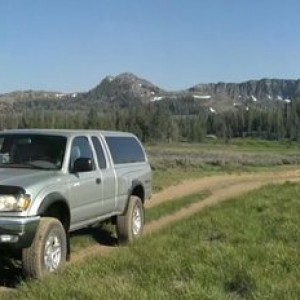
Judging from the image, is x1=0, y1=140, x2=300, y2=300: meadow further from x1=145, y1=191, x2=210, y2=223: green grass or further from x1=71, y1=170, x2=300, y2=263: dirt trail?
x1=145, y1=191, x2=210, y2=223: green grass

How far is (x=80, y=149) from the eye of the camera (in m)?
10.6

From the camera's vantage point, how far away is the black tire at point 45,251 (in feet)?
27.8

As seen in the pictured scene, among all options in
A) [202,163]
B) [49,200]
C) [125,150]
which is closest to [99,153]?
[125,150]

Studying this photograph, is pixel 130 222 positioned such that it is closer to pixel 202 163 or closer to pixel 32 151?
pixel 32 151

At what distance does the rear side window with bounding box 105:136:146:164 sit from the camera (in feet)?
39.3

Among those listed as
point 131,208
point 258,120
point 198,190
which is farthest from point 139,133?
point 131,208

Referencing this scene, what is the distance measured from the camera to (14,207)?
8.35 meters

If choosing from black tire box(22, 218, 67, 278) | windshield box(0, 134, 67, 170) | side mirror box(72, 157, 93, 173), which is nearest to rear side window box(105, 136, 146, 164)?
windshield box(0, 134, 67, 170)

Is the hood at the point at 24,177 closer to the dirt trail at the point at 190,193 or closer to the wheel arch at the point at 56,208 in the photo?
the wheel arch at the point at 56,208

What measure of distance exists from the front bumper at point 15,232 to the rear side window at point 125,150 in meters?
3.63

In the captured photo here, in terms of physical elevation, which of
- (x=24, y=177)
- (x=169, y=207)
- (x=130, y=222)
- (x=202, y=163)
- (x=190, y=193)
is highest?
(x=24, y=177)

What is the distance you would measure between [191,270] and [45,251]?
1826 millimetres

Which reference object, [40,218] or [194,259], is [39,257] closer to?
[40,218]

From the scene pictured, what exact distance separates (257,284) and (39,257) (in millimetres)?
2640
